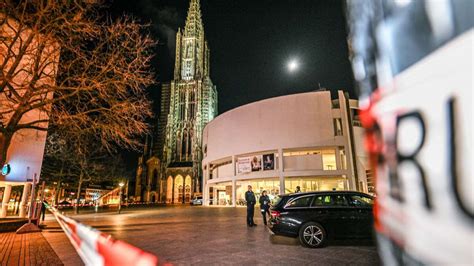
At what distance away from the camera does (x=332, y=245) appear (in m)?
7.26

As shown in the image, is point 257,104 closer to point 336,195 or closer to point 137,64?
point 137,64

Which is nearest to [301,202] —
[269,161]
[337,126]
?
[269,161]

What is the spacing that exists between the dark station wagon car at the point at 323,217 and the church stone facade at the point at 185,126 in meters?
70.9

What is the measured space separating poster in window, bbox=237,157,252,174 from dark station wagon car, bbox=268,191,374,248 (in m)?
25.2

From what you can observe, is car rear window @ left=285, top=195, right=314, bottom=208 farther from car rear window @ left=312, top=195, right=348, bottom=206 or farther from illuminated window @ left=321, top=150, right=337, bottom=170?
illuminated window @ left=321, top=150, right=337, bottom=170

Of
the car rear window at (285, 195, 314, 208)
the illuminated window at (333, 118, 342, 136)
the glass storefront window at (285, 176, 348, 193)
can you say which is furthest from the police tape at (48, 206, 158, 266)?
the illuminated window at (333, 118, 342, 136)

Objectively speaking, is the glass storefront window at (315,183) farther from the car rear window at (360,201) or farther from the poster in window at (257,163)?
the car rear window at (360,201)

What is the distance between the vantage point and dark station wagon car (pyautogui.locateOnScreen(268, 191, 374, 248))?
705 cm

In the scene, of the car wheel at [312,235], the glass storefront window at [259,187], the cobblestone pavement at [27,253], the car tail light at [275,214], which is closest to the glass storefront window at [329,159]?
the glass storefront window at [259,187]

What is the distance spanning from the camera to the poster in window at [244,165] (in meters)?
33.1

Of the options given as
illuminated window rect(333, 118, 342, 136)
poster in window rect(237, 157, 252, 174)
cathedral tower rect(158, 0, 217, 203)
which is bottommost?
poster in window rect(237, 157, 252, 174)

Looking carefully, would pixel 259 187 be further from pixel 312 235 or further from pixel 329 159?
pixel 312 235

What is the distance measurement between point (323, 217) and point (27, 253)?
8.06 meters

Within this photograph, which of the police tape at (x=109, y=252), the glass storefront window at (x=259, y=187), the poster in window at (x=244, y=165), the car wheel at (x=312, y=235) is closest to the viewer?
the police tape at (x=109, y=252)
